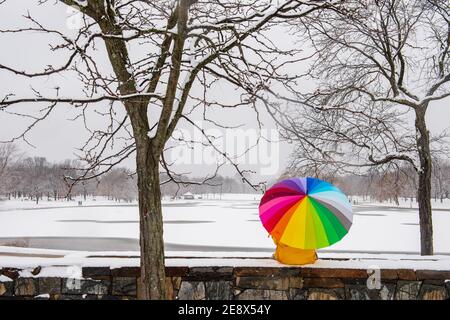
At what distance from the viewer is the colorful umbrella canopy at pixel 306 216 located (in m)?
4.50

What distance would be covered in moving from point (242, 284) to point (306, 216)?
114 cm

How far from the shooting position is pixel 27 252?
12.8 metres

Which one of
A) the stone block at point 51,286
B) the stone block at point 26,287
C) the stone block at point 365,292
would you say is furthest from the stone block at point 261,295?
the stone block at point 26,287

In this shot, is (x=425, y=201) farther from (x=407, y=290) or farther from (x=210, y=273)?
(x=210, y=273)

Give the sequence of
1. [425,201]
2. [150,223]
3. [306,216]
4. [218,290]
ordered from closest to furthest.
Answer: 1. [150,223]
2. [306,216]
3. [218,290]
4. [425,201]

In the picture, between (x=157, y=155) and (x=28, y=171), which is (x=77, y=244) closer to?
(x=157, y=155)

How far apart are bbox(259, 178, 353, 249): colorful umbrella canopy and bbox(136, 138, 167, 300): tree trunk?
1.15 metres

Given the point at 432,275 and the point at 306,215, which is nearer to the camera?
the point at 306,215

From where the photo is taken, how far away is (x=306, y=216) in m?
4.50

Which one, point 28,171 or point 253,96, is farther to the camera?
point 28,171

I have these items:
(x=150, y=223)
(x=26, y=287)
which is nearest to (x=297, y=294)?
(x=150, y=223)

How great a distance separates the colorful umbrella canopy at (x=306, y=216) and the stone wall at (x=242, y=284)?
574mm

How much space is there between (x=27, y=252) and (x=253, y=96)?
1109 cm
